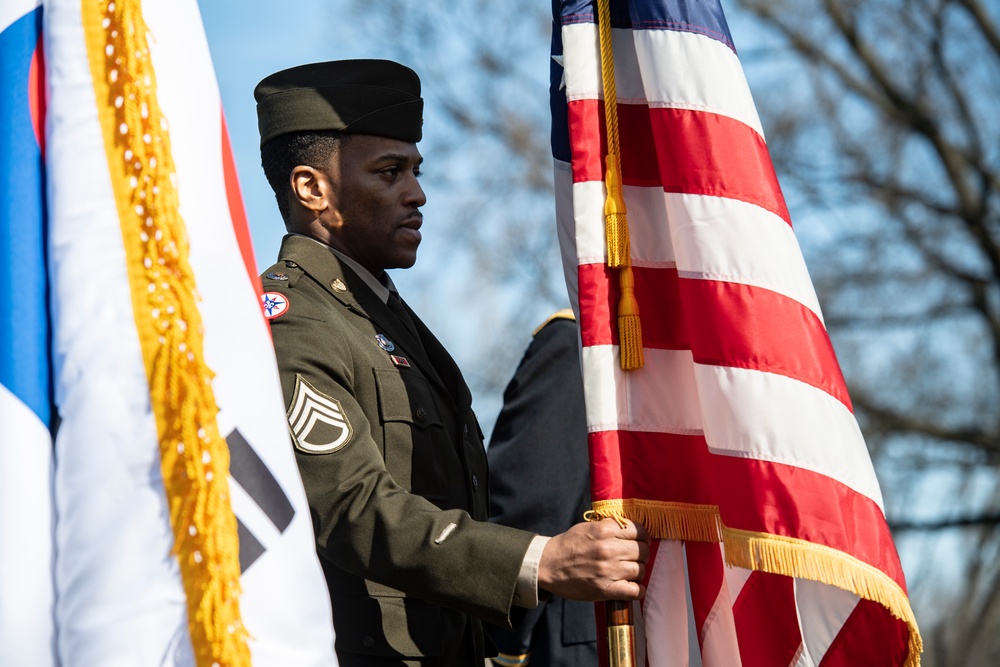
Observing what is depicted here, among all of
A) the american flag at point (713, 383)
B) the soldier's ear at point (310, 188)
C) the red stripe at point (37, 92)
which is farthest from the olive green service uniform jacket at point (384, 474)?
the red stripe at point (37, 92)

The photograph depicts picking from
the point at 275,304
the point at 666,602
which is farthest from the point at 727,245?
the point at 275,304

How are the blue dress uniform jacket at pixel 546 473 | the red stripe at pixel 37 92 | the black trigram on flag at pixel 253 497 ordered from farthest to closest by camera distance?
the blue dress uniform jacket at pixel 546 473, the red stripe at pixel 37 92, the black trigram on flag at pixel 253 497

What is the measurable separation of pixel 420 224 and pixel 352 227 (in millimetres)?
175

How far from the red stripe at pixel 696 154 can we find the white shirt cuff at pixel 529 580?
0.80 meters

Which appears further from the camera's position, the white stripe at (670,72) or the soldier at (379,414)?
the white stripe at (670,72)

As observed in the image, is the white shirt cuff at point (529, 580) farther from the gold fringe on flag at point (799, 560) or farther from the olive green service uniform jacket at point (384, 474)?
the gold fringe on flag at point (799, 560)

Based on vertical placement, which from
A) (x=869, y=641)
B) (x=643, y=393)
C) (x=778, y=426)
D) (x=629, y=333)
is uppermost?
(x=629, y=333)

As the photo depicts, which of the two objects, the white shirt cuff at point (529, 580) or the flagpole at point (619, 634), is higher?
the white shirt cuff at point (529, 580)

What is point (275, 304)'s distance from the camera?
277cm

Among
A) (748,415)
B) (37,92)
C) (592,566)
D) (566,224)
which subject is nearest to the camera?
(37,92)

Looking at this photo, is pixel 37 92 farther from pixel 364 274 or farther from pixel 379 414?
pixel 364 274

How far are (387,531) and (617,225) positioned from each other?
79 centimetres

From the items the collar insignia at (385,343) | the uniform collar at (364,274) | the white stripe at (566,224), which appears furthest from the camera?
the uniform collar at (364,274)

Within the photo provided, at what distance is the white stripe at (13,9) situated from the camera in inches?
78.6
